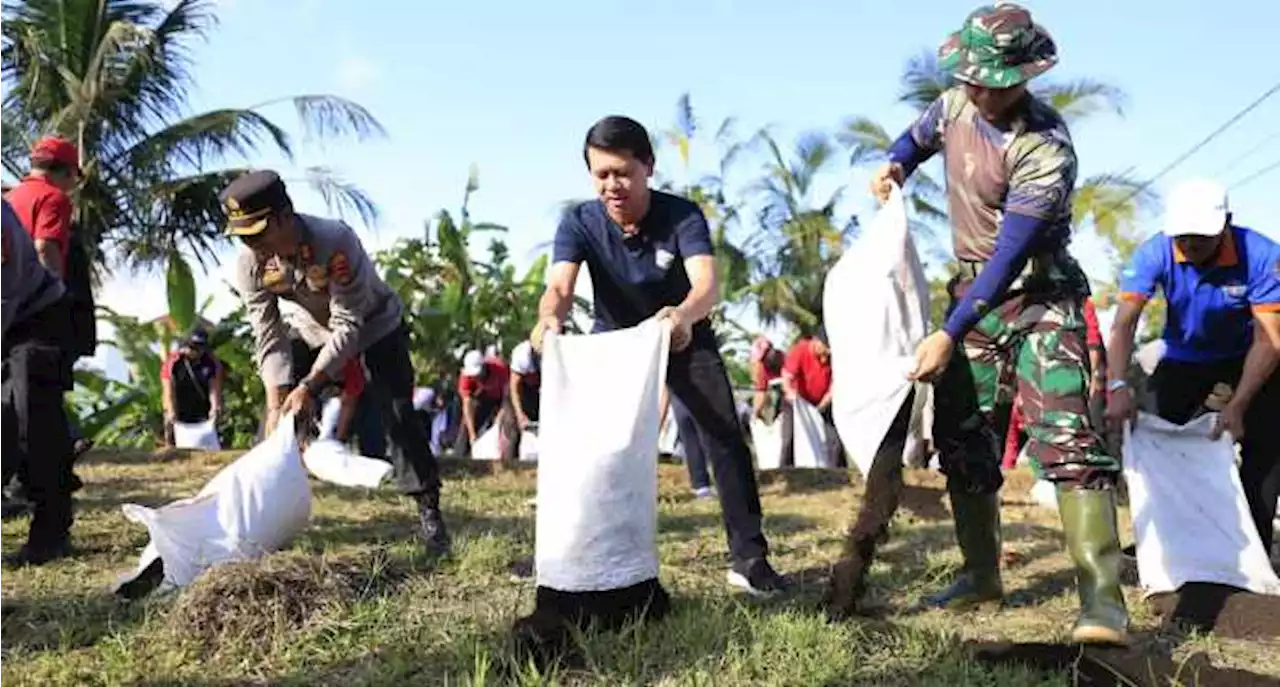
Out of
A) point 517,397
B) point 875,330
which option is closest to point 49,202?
point 875,330

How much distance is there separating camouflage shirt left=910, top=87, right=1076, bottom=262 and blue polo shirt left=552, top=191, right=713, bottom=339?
762 mm

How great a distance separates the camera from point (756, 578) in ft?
12.3

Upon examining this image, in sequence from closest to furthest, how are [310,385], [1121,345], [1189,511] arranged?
[1189,511] < [310,385] < [1121,345]

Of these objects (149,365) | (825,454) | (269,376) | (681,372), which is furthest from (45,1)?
(681,372)

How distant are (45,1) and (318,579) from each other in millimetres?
13397

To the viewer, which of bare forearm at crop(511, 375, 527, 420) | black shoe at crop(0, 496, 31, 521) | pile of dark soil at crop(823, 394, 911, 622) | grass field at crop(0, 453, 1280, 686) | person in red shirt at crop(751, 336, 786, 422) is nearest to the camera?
grass field at crop(0, 453, 1280, 686)

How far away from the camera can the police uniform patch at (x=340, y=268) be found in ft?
13.5

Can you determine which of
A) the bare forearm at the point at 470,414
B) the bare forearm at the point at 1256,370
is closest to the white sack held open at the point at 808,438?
the bare forearm at the point at 470,414

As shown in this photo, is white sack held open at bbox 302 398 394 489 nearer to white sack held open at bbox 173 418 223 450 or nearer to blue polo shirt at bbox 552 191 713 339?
blue polo shirt at bbox 552 191 713 339

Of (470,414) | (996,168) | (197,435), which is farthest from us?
(470,414)

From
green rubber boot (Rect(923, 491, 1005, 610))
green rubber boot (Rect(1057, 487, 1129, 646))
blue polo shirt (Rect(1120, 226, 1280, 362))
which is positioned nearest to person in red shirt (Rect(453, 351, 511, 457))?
blue polo shirt (Rect(1120, 226, 1280, 362))

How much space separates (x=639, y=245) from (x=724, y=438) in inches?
26.9

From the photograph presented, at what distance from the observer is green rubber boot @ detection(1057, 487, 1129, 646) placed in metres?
2.98

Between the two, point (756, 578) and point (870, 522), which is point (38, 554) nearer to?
point (756, 578)
